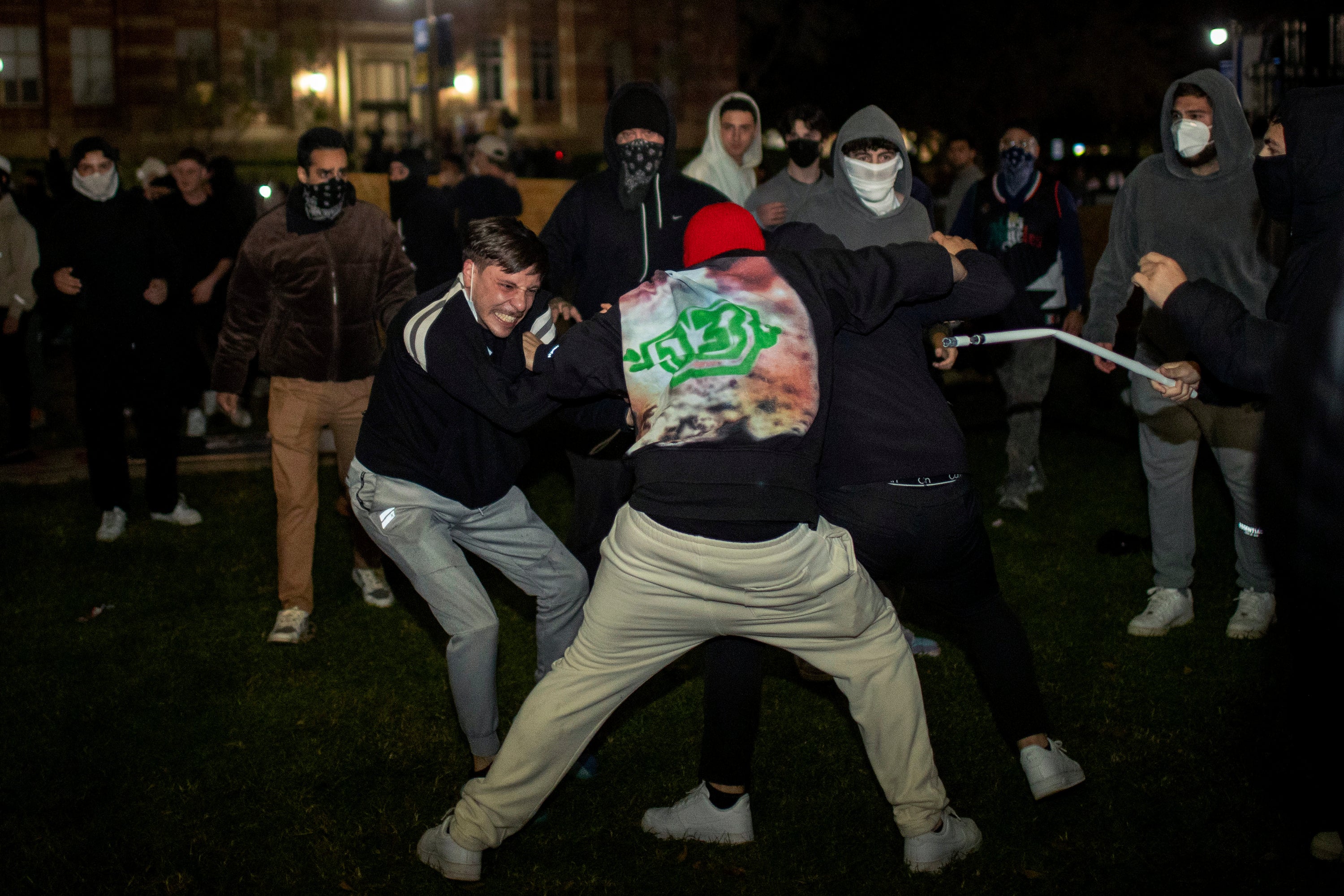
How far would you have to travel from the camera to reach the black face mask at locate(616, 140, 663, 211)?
5.82m

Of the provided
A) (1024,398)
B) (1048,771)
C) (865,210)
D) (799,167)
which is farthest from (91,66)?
(1048,771)

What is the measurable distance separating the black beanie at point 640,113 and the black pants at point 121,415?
141 inches

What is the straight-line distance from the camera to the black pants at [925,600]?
3.86 metres

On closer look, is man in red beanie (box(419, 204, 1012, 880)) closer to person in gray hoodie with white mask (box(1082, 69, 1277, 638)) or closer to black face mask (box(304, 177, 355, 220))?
person in gray hoodie with white mask (box(1082, 69, 1277, 638))

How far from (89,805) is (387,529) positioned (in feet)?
5.04

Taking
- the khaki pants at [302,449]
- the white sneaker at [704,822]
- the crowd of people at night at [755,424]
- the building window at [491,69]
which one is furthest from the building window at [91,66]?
the white sneaker at [704,822]

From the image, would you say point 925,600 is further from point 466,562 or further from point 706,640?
point 466,562

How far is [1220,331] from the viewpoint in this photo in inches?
124

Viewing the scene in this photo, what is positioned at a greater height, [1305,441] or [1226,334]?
[1226,334]

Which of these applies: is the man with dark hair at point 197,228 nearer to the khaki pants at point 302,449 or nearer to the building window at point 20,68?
the khaki pants at point 302,449

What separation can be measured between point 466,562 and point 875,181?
2211 millimetres

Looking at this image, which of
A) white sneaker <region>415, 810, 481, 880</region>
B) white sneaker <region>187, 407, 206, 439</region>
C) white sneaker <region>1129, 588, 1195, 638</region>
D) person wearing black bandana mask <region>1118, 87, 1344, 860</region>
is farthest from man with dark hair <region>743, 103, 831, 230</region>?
white sneaker <region>187, 407, 206, 439</region>

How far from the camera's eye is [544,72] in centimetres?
4381

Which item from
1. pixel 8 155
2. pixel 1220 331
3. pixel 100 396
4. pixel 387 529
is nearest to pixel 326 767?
pixel 387 529
